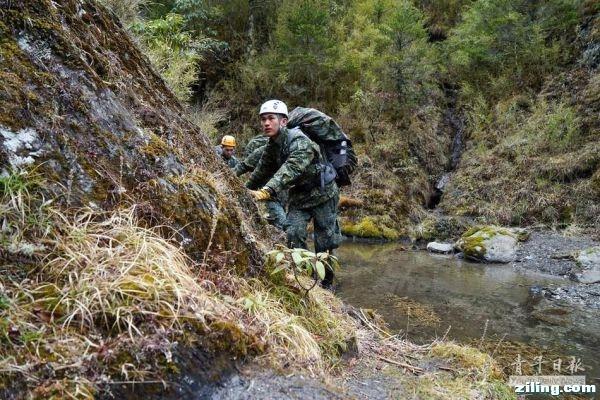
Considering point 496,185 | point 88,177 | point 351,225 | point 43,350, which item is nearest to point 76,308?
point 43,350

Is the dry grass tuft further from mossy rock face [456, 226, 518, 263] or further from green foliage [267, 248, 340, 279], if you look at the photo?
mossy rock face [456, 226, 518, 263]

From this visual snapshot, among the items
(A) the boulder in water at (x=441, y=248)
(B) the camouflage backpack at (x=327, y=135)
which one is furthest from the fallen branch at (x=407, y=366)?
(A) the boulder in water at (x=441, y=248)

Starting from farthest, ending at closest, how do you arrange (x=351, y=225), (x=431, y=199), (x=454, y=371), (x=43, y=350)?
(x=431, y=199) < (x=351, y=225) < (x=454, y=371) < (x=43, y=350)

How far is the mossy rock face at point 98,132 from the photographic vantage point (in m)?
1.95

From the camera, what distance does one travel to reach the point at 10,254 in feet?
5.48

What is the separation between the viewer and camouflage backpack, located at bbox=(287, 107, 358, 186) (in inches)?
217

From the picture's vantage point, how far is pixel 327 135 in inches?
217

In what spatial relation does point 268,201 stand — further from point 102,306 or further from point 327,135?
point 102,306

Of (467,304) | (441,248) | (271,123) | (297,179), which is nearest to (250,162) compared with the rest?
(297,179)

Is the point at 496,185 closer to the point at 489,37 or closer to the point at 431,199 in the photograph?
the point at 431,199

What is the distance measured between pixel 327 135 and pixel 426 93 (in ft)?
50.3

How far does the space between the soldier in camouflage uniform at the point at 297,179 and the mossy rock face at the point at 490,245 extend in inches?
261

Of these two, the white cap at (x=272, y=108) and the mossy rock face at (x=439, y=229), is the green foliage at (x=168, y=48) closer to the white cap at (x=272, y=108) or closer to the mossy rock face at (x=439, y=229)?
the white cap at (x=272, y=108)

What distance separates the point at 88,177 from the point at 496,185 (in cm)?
1553
